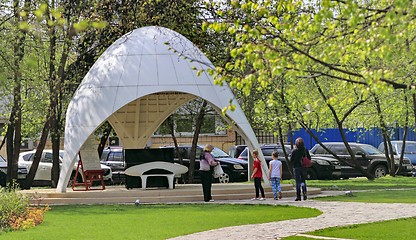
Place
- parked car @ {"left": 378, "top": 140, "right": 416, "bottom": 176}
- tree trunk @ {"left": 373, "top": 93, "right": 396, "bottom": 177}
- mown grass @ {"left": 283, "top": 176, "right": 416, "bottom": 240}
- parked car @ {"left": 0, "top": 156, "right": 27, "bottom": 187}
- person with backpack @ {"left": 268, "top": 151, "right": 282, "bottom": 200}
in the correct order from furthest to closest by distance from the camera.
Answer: parked car @ {"left": 378, "top": 140, "right": 416, "bottom": 176}, tree trunk @ {"left": 373, "top": 93, "right": 396, "bottom": 177}, parked car @ {"left": 0, "top": 156, "right": 27, "bottom": 187}, person with backpack @ {"left": 268, "top": 151, "right": 282, "bottom": 200}, mown grass @ {"left": 283, "top": 176, "right": 416, "bottom": 240}

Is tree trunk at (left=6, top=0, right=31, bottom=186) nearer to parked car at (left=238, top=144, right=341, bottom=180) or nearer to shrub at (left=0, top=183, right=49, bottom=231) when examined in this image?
shrub at (left=0, top=183, right=49, bottom=231)

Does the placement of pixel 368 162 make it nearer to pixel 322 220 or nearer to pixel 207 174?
pixel 207 174

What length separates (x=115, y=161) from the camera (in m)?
35.4

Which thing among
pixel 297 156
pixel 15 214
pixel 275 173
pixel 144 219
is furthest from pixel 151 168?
pixel 15 214

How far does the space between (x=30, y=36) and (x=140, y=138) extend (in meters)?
5.46

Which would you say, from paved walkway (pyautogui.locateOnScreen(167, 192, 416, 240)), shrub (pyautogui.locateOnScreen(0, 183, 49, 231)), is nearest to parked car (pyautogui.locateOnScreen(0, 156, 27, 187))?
shrub (pyautogui.locateOnScreen(0, 183, 49, 231))

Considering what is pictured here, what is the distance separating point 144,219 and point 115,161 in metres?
17.6

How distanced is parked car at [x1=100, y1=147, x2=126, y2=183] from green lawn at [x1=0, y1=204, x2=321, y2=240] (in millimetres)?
12221

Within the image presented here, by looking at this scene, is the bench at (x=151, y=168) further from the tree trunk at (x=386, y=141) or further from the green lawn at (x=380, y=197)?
the tree trunk at (x=386, y=141)

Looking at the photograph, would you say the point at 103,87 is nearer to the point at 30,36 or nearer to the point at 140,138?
the point at 30,36

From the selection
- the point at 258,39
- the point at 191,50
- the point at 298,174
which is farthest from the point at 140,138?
the point at 258,39

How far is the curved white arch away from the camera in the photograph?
23.8 meters

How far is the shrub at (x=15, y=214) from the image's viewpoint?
16719 millimetres

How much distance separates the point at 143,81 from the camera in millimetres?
23906
